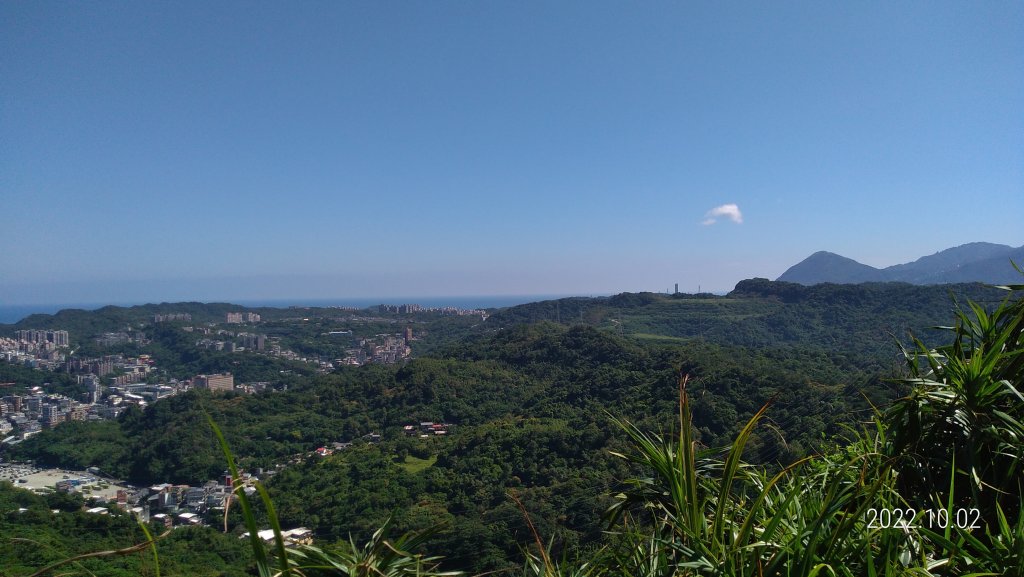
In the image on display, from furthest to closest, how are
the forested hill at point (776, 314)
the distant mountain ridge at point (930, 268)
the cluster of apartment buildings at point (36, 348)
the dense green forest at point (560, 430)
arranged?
the distant mountain ridge at point (930, 268) → the cluster of apartment buildings at point (36, 348) → the forested hill at point (776, 314) → the dense green forest at point (560, 430)

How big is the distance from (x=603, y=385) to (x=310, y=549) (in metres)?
23.9

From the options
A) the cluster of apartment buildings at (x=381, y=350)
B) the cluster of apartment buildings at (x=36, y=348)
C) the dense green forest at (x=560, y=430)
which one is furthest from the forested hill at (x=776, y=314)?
the cluster of apartment buildings at (x=36, y=348)

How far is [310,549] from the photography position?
4.79 feet

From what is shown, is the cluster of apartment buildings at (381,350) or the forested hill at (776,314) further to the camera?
the cluster of apartment buildings at (381,350)

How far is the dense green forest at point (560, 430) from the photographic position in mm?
1953

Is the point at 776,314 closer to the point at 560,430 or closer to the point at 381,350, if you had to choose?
the point at 560,430

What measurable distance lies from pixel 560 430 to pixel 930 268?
87.5 meters

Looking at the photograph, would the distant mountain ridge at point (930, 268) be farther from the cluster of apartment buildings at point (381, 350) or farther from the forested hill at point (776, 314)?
the cluster of apartment buildings at point (381, 350)

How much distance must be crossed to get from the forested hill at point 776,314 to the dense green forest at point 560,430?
0.28m

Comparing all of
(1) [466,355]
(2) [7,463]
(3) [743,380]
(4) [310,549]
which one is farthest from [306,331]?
(4) [310,549]

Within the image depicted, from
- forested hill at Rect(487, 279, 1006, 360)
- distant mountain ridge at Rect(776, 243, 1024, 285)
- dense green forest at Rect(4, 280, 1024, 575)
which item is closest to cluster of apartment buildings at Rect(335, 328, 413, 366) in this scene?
dense green forest at Rect(4, 280, 1024, 575)

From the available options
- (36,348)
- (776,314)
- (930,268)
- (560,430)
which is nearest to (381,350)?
(36,348)

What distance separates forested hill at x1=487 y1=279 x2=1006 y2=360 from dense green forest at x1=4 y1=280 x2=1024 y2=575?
281 mm

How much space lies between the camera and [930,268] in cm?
7938
